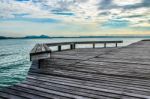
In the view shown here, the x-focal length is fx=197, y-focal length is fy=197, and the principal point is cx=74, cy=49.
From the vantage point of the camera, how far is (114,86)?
4.51 metres

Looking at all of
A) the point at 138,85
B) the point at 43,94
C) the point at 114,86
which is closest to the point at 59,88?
the point at 43,94

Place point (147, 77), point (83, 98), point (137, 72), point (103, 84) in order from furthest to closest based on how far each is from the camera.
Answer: point (137, 72) → point (147, 77) → point (103, 84) → point (83, 98)

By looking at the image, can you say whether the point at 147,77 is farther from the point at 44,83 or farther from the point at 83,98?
the point at 44,83

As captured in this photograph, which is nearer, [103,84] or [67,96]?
[67,96]

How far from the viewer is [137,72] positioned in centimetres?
593

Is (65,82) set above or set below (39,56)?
below

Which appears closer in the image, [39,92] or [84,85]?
[39,92]

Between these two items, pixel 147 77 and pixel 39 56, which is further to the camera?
pixel 39 56

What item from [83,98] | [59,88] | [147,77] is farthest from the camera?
[147,77]

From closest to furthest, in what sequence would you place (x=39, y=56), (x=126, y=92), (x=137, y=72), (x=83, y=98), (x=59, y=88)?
(x=83, y=98)
(x=126, y=92)
(x=59, y=88)
(x=137, y=72)
(x=39, y=56)

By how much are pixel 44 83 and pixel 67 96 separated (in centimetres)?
109

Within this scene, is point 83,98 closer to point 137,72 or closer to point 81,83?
point 81,83

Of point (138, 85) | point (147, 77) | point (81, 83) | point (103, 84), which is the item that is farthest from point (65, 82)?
point (147, 77)

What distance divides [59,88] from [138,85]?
72.2 inches
